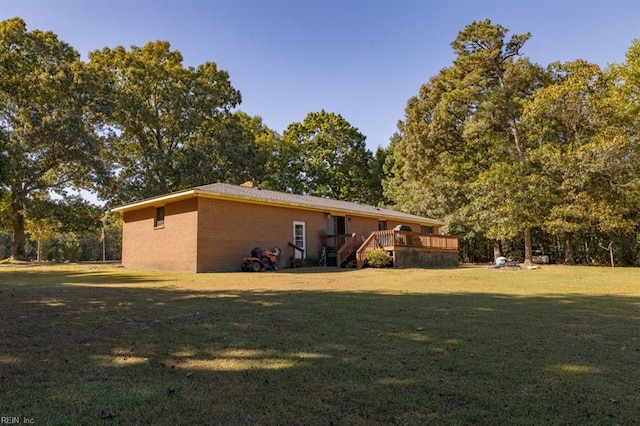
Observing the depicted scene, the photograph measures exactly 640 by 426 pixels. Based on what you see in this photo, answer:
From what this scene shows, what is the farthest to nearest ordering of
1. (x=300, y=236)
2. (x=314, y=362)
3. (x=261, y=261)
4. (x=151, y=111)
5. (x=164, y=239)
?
1. (x=151, y=111)
2. (x=300, y=236)
3. (x=164, y=239)
4. (x=261, y=261)
5. (x=314, y=362)

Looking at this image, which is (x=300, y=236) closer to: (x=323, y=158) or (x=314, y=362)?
(x=314, y=362)

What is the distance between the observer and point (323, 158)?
39.3 m

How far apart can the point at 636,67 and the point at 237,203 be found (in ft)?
70.7

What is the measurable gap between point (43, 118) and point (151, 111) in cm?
685

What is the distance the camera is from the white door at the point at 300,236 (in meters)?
18.8

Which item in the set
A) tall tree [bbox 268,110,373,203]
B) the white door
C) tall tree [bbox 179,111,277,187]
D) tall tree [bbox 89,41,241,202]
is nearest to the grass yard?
the white door

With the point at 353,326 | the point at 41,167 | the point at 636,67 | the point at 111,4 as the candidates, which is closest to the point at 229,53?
the point at 111,4

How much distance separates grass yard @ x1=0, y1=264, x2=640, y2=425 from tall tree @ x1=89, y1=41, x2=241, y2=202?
23.2 m

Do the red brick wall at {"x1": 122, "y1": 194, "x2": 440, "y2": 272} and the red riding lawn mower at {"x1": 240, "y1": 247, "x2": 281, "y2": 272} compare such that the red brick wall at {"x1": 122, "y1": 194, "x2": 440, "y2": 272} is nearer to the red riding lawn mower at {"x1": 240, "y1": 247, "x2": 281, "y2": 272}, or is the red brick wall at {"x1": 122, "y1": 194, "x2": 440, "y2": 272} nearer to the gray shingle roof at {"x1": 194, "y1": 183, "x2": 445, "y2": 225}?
the gray shingle roof at {"x1": 194, "y1": 183, "x2": 445, "y2": 225}

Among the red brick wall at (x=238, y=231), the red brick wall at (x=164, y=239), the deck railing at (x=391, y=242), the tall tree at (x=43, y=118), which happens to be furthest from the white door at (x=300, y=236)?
the tall tree at (x=43, y=118)

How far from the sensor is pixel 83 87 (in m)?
26.6

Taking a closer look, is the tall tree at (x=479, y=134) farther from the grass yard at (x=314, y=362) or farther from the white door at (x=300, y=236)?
the grass yard at (x=314, y=362)

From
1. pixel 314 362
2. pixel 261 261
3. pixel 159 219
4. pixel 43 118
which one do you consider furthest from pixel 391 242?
pixel 43 118

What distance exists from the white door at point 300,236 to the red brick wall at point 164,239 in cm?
506
